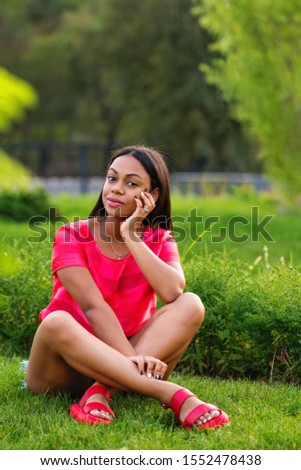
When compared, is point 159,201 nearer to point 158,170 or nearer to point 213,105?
point 158,170

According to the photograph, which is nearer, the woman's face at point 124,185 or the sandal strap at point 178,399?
the sandal strap at point 178,399

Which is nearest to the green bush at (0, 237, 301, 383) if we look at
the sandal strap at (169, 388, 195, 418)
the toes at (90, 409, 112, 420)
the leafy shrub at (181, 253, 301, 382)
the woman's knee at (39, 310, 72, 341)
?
the leafy shrub at (181, 253, 301, 382)

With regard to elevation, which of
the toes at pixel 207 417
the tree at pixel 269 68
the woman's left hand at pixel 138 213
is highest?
the tree at pixel 269 68

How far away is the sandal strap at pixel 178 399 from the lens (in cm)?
327

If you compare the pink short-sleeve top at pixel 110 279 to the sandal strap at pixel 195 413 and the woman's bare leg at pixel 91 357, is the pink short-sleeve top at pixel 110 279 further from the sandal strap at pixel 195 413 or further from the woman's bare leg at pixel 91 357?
the sandal strap at pixel 195 413

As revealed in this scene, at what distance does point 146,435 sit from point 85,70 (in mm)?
29112

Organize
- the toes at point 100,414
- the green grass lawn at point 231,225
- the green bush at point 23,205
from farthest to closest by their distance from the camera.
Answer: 1. the green bush at point 23,205
2. the green grass lawn at point 231,225
3. the toes at point 100,414

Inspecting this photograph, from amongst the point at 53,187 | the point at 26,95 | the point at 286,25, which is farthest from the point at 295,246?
the point at 53,187

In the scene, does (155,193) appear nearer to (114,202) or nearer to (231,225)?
(114,202)

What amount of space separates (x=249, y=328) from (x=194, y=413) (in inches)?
42.4

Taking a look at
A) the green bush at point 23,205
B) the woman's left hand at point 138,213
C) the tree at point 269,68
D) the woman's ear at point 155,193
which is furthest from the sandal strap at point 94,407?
the tree at point 269,68

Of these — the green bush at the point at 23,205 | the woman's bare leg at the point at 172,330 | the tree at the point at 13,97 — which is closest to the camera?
the tree at the point at 13,97

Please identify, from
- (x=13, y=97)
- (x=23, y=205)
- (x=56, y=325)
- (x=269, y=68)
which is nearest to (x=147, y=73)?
(x=269, y=68)

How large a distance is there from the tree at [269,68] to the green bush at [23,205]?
328 centimetres
